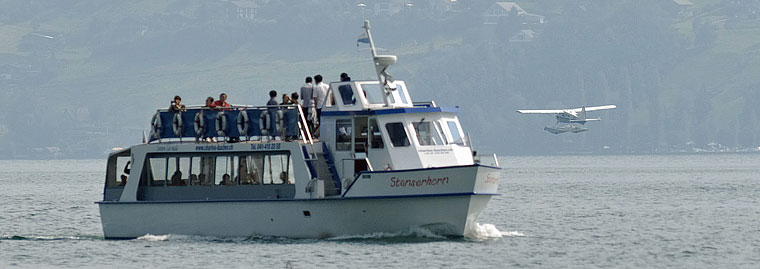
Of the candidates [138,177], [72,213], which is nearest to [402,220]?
[138,177]

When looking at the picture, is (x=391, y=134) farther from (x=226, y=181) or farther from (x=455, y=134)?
(x=226, y=181)

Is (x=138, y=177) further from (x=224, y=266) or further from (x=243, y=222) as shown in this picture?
(x=224, y=266)

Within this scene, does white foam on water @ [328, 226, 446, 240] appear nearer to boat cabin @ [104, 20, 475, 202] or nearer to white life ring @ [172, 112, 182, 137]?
boat cabin @ [104, 20, 475, 202]

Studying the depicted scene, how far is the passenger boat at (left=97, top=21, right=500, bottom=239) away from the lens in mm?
37594

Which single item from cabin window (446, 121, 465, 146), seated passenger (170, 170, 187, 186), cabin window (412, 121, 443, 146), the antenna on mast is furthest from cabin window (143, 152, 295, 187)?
cabin window (446, 121, 465, 146)

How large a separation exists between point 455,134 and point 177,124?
7.26m

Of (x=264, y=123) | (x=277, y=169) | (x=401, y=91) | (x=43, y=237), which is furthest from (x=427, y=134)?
(x=43, y=237)

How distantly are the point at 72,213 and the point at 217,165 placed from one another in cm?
2092

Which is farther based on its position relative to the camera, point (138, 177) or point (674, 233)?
point (674, 233)

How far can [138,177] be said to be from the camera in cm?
4141

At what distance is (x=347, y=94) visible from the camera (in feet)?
129

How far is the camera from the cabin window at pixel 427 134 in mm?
39156

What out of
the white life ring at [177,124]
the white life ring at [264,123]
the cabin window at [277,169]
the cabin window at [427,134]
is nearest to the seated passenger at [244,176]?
the cabin window at [277,169]

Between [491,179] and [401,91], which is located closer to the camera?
[491,179]
